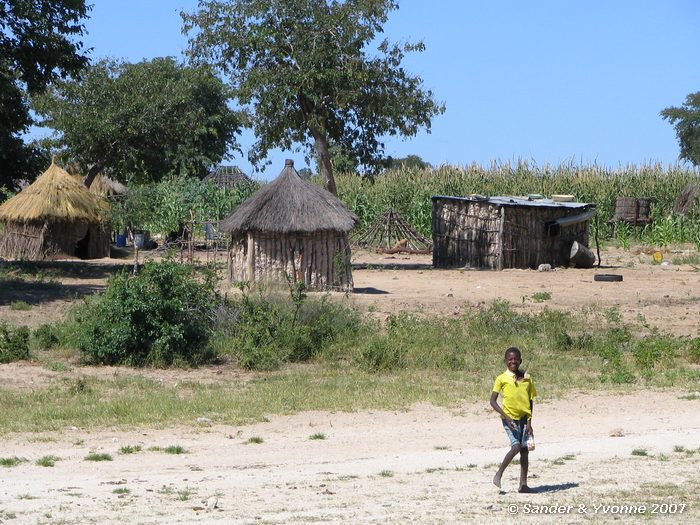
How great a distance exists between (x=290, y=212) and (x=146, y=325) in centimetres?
645

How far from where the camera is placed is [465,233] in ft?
94.8

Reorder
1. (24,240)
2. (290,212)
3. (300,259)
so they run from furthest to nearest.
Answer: (24,240)
(300,259)
(290,212)

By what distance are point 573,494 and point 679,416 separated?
162 inches

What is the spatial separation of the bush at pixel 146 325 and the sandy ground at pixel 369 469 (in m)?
0.39

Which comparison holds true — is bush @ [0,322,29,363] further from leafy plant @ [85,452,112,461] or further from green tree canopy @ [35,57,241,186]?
green tree canopy @ [35,57,241,186]

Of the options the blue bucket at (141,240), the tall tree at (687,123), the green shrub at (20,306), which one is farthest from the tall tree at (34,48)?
the tall tree at (687,123)

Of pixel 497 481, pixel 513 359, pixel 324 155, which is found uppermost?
pixel 324 155

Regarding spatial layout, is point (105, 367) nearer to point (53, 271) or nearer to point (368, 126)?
point (53, 271)

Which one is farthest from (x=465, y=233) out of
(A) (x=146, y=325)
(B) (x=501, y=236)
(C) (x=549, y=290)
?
(A) (x=146, y=325)

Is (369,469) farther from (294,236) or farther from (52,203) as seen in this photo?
(52,203)

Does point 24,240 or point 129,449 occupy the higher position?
point 24,240

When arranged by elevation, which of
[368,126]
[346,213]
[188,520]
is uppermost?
[368,126]

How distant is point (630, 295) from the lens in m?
21.6

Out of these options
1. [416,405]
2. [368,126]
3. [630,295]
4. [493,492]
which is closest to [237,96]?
[368,126]
